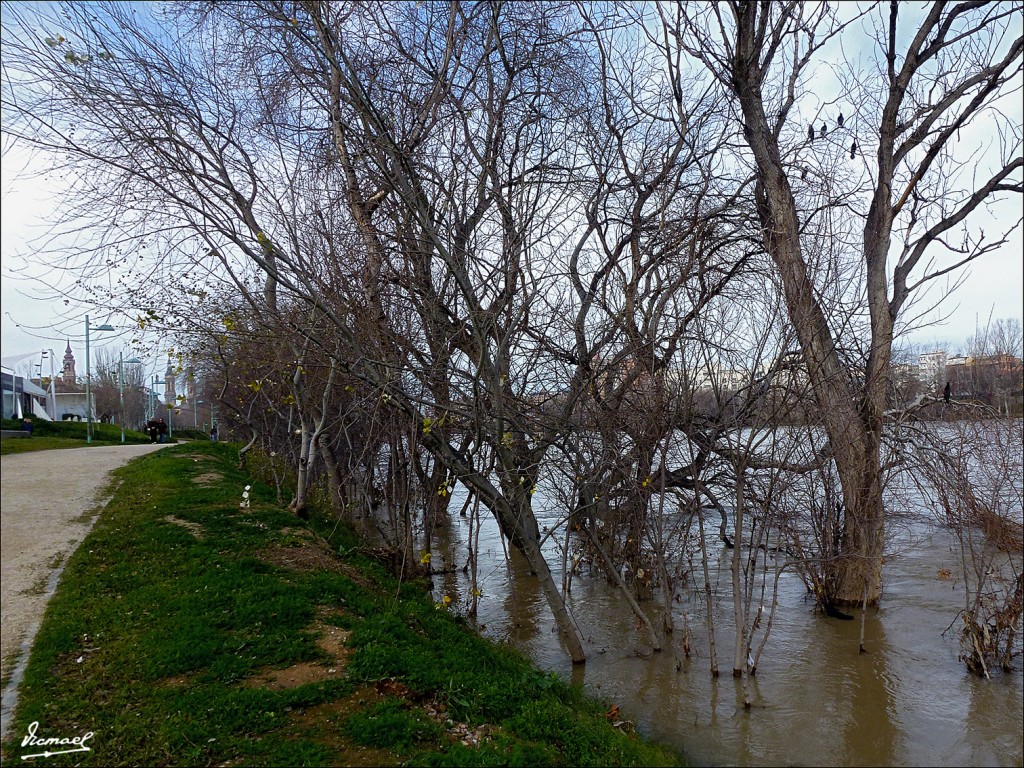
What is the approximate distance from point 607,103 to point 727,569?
7.62 metres

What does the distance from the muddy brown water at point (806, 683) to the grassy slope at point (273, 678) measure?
3.31 feet

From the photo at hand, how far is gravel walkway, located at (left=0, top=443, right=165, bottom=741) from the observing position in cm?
674

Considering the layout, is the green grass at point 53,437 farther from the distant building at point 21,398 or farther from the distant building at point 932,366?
the distant building at point 932,366

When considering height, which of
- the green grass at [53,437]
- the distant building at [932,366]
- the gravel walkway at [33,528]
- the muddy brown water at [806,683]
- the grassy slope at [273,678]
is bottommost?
the muddy brown water at [806,683]

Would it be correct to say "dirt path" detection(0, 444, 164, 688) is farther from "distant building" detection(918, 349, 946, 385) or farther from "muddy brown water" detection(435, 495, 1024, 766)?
"distant building" detection(918, 349, 946, 385)

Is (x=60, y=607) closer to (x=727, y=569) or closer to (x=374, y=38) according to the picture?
(x=374, y=38)

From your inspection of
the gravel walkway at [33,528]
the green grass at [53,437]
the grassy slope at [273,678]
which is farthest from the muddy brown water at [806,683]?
the green grass at [53,437]

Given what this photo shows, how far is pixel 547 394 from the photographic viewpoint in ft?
29.2

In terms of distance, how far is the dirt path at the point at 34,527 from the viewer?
6.89 metres

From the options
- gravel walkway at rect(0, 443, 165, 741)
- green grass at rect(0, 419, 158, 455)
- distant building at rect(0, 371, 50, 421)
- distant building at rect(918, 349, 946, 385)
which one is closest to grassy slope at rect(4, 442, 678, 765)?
gravel walkway at rect(0, 443, 165, 741)

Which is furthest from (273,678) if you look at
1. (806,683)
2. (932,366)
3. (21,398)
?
(21,398)

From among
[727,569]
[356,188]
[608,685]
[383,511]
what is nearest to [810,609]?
[727,569]

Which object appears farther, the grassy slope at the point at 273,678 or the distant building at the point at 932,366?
the distant building at the point at 932,366

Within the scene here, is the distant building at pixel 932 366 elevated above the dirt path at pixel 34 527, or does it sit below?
above
